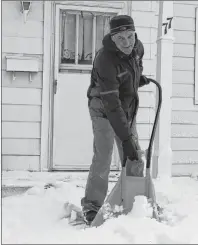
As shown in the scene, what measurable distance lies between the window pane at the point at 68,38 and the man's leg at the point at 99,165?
7.72 feet

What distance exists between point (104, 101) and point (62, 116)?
2.50 meters

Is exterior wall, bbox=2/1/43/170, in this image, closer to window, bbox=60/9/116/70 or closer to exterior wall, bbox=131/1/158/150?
window, bbox=60/9/116/70

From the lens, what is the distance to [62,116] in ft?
16.9

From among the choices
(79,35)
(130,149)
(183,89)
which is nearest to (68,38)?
(79,35)

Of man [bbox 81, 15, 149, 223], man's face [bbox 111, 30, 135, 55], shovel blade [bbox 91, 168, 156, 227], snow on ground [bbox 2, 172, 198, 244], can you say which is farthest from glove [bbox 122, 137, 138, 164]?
man's face [bbox 111, 30, 135, 55]

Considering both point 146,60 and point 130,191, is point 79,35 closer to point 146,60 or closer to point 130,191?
point 146,60

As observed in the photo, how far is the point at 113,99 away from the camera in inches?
104

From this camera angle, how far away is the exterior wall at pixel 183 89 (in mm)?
5438

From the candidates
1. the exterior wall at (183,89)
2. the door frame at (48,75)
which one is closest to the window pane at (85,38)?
the door frame at (48,75)

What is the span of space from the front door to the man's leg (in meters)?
2.17

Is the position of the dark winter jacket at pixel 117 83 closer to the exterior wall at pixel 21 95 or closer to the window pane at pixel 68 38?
the exterior wall at pixel 21 95

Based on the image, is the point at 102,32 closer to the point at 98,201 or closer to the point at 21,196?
the point at 21,196

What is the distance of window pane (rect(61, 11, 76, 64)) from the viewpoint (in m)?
5.18

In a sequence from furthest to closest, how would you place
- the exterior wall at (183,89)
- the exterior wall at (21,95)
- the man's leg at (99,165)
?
the exterior wall at (183,89) → the exterior wall at (21,95) → the man's leg at (99,165)
